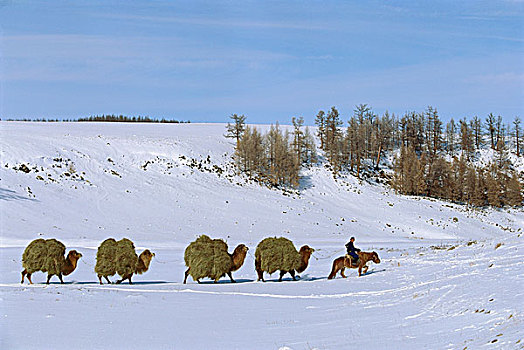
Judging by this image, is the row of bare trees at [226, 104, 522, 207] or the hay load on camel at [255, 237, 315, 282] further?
the row of bare trees at [226, 104, 522, 207]

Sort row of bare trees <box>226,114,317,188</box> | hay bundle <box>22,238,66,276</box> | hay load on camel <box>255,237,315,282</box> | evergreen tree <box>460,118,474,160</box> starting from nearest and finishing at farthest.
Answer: hay bundle <box>22,238,66,276</box>, hay load on camel <box>255,237,315,282</box>, row of bare trees <box>226,114,317,188</box>, evergreen tree <box>460,118,474,160</box>

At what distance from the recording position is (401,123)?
94062 mm

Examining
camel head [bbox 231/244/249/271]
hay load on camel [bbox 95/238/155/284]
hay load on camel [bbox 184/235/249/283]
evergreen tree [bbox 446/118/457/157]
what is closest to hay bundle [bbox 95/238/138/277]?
hay load on camel [bbox 95/238/155/284]

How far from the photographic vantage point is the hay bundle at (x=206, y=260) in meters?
16.9

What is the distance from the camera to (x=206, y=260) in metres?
16.9

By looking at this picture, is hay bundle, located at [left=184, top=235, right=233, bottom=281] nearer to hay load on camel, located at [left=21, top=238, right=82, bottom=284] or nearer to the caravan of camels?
the caravan of camels

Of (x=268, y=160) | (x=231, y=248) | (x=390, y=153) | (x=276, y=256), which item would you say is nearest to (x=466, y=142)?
(x=390, y=153)

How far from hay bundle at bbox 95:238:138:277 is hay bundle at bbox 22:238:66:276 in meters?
1.38

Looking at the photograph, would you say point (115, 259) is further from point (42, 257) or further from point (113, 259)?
point (42, 257)

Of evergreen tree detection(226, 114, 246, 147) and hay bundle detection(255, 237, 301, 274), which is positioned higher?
evergreen tree detection(226, 114, 246, 147)

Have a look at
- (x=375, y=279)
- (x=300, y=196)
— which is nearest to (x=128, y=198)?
(x=300, y=196)

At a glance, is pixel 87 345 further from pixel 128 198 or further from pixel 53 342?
pixel 128 198

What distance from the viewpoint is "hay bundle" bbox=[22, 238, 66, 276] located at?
15992 millimetres

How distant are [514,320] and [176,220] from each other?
35.4m
